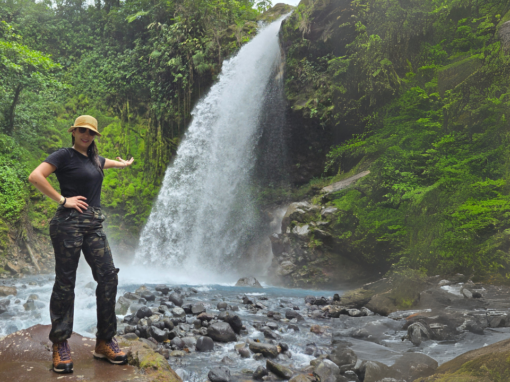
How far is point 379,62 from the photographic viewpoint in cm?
1208

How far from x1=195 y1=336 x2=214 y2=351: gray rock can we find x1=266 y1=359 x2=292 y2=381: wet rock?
1.02 metres

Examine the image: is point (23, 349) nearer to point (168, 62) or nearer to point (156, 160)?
point (156, 160)

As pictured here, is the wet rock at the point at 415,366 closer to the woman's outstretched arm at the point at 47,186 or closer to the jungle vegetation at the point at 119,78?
the woman's outstretched arm at the point at 47,186

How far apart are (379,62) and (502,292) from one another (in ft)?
28.1

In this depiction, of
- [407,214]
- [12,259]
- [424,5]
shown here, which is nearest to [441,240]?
[407,214]

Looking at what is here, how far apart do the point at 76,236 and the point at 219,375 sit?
→ 2408 millimetres

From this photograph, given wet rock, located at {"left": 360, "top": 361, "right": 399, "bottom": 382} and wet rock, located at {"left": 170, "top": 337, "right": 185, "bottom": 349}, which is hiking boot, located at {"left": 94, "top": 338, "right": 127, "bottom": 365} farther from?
wet rock, located at {"left": 360, "top": 361, "right": 399, "bottom": 382}

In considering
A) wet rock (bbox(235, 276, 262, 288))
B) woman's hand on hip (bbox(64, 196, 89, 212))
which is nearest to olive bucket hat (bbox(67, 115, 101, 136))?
woman's hand on hip (bbox(64, 196, 89, 212))

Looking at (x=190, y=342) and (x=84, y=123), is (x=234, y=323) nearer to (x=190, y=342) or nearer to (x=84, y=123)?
(x=190, y=342)

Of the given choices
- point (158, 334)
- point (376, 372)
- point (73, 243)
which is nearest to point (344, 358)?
point (376, 372)

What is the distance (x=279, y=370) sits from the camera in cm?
416

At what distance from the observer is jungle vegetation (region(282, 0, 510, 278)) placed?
8.30m

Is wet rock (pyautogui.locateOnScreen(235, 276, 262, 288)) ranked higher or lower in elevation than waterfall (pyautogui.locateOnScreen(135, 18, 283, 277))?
lower

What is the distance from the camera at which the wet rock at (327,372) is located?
13.2 ft
